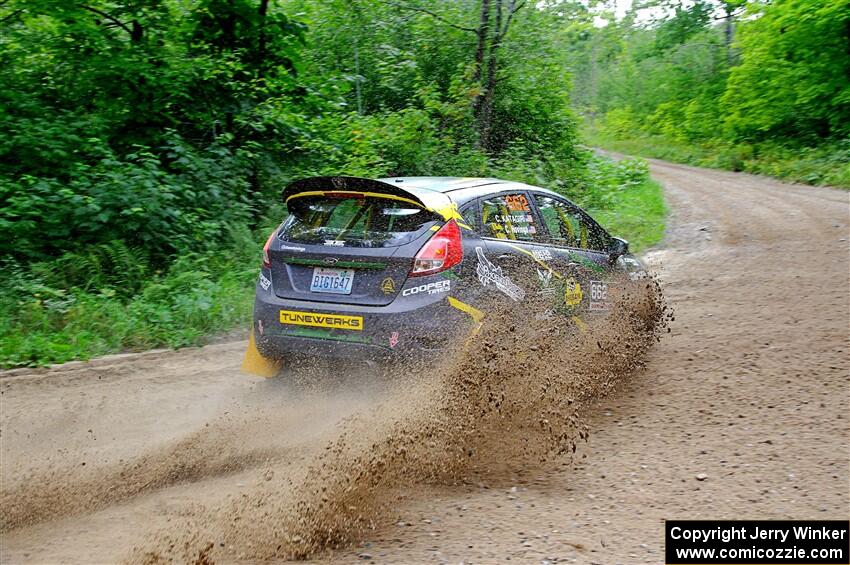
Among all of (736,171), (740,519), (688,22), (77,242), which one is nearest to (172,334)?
(77,242)

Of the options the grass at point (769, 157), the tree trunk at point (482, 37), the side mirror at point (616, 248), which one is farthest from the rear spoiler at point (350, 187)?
the grass at point (769, 157)

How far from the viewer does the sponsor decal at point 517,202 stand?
5984 mm

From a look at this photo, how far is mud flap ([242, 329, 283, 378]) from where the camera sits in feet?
17.6

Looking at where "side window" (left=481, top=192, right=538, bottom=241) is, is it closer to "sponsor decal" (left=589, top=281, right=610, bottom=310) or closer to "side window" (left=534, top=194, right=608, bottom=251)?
"side window" (left=534, top=194, right=608, bottom=251)

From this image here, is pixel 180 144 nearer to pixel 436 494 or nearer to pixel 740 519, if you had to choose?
pixel 436 494

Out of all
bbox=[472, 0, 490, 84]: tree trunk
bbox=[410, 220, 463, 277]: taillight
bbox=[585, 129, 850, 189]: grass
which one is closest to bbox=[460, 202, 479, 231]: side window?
bbox=[410, 220, 463, 277]: taillight

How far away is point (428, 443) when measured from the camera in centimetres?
457

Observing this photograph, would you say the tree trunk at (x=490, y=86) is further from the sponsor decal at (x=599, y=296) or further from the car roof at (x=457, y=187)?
the car roof at (x=457, y=187)

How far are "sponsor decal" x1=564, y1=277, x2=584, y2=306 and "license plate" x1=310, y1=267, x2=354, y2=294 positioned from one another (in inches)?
78.0

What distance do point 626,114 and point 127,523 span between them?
150 feet

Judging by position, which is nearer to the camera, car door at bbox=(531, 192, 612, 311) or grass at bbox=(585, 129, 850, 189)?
car door at bbox=(531, 192, 612, 311)

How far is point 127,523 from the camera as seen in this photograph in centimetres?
391

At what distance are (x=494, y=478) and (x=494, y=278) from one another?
1444 millimetres

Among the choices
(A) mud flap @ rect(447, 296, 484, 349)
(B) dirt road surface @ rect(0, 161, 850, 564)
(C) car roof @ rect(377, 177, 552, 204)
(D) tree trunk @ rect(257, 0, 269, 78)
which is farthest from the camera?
(D) tree trunk @ rect(257, 0, 269, 78)
